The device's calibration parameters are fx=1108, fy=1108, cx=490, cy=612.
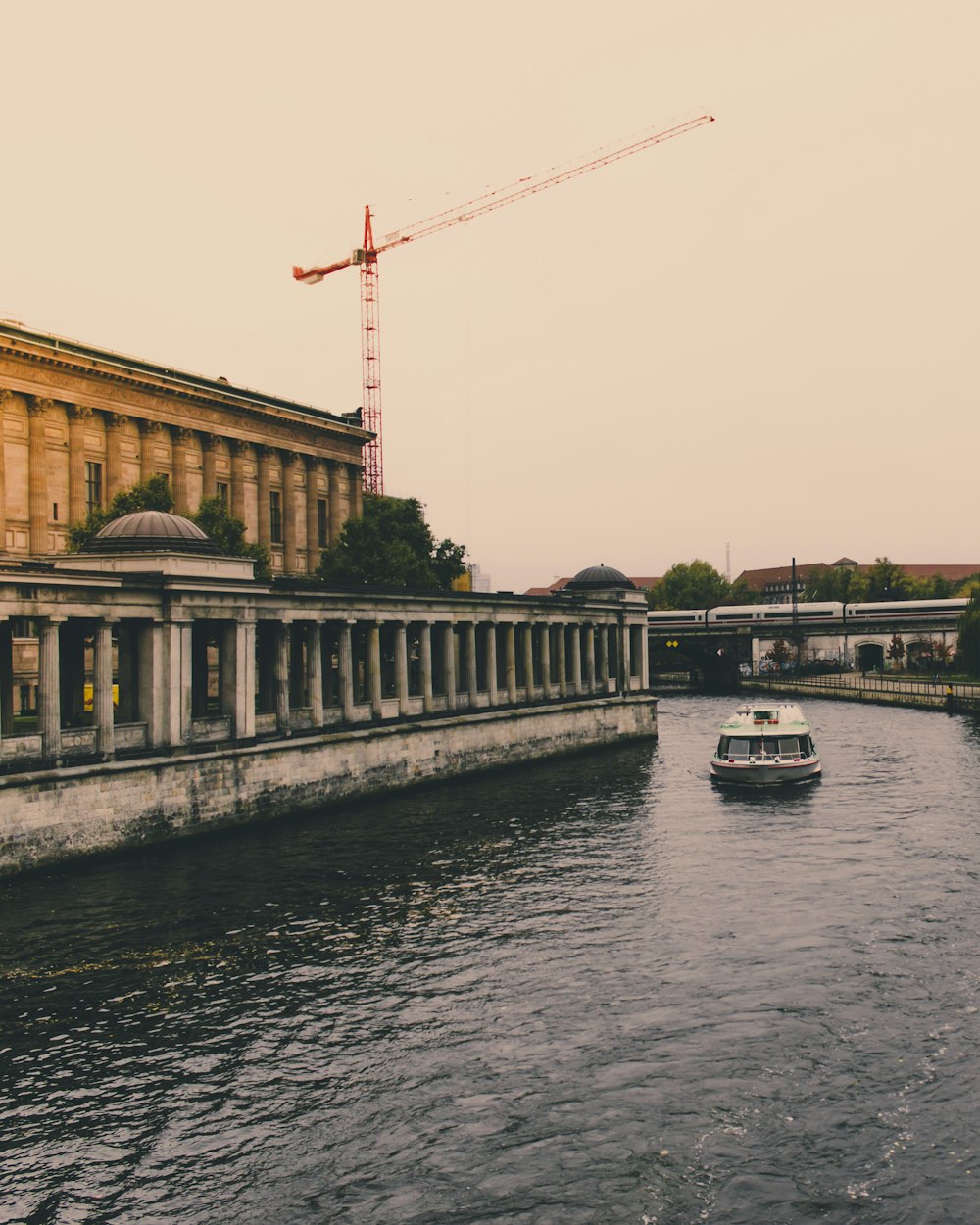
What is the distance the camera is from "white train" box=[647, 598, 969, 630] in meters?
153

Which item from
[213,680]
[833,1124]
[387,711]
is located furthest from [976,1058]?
[213,680]

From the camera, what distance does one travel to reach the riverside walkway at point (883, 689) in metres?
103

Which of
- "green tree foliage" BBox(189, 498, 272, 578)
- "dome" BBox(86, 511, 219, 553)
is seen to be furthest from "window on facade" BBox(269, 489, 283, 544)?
"dome" BBox(86, 511, 219, 553)

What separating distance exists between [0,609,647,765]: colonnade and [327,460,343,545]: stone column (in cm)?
4130

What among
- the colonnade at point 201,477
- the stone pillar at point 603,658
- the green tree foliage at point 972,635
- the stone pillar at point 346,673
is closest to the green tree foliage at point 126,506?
the colonnade at point 201,477

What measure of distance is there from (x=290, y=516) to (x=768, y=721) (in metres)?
64.4

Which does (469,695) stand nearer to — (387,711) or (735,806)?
(387,711)

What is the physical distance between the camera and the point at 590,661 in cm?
8638

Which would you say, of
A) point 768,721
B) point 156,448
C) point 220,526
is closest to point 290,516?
point 156,448

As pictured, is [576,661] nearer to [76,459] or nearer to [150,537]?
[150,537]

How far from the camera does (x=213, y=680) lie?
294 feet

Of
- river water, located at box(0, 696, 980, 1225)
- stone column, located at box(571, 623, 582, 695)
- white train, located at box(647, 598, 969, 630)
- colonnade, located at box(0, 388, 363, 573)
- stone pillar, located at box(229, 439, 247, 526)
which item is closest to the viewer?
river water, located at box(0, 696, 980, 1225)

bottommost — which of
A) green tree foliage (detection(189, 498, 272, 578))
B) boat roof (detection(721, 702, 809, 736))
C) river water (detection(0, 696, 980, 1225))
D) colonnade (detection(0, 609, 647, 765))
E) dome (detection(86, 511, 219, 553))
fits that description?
river water (detection(0, 696, 980, 1225))

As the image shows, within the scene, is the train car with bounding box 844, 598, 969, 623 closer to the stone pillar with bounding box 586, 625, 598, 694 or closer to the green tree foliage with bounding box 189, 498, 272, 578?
the stone pillar with bounding box 586, 625, 598, 694
